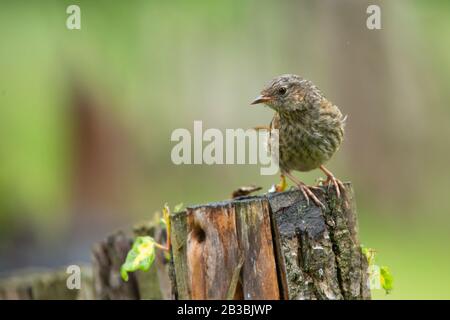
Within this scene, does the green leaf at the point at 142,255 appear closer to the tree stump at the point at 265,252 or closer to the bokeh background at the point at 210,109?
the tree stump at the point at 265,252

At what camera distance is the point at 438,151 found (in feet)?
43.7

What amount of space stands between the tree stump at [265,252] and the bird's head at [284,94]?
1343 mm

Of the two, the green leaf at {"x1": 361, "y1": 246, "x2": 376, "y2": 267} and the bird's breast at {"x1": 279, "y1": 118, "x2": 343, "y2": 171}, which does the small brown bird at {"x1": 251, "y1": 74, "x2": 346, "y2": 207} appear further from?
the green leaf at {"x1": 361, "y1": 246, "x2": 376, "y2": 267}

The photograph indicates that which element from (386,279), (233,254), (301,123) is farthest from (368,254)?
(301,123)

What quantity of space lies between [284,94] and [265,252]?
1.73 meters

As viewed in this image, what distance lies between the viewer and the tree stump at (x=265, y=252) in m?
4.13

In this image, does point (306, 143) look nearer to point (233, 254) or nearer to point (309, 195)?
point (309, 195)

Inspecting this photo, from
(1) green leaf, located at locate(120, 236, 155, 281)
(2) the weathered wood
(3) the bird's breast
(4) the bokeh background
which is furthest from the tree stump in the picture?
(4) the bokeh background

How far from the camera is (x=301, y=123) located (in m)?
5.68

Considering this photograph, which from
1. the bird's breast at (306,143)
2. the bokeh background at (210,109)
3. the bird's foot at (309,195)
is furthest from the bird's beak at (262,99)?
the bokeh background at (210,109)

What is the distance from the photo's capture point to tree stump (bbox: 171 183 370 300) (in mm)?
4133

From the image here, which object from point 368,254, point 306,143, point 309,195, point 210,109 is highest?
point 210,109

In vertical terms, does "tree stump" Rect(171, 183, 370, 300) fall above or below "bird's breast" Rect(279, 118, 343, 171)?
below
